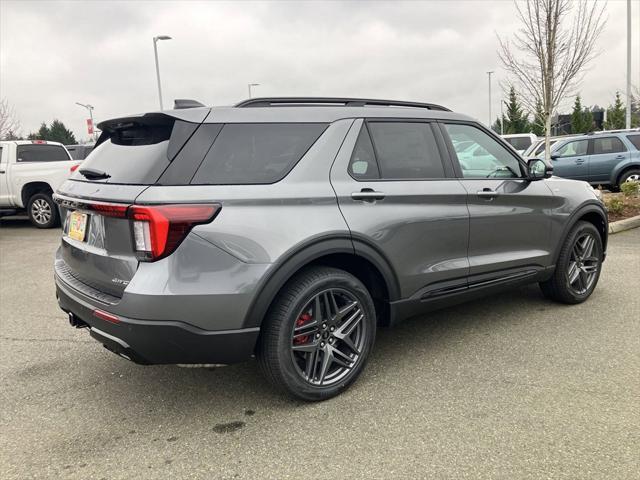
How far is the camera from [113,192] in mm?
2758

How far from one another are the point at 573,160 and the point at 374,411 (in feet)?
39.7

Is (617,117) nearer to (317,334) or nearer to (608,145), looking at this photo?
(608,145)

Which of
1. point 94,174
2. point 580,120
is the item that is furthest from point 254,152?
point 580,120

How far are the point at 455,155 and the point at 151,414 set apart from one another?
2.64m

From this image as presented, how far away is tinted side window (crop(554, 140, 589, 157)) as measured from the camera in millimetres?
12944

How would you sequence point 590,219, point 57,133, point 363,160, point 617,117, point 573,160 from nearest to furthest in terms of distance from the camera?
point 363,160 → point 590,219 → point 573,160 → point 617,117 → point 57,133

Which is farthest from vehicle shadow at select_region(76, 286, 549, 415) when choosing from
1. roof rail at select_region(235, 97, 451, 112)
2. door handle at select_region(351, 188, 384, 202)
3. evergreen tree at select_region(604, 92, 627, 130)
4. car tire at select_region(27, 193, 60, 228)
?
evergreen tree at select_region(604, 92, 627, 130)

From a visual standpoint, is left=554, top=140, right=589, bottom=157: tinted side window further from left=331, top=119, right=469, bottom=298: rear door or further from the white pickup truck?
the white pickup truck

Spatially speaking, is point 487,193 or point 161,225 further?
point 487,193

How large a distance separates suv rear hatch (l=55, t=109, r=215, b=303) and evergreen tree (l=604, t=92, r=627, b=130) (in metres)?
45.5

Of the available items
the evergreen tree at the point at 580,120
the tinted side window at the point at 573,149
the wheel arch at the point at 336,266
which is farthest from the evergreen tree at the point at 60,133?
the wheel arch at the point at 336,266

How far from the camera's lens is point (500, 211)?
3959 mm

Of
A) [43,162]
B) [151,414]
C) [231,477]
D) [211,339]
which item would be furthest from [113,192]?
[43,162]

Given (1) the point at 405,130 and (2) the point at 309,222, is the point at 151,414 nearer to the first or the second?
(2) the point at 309,222
